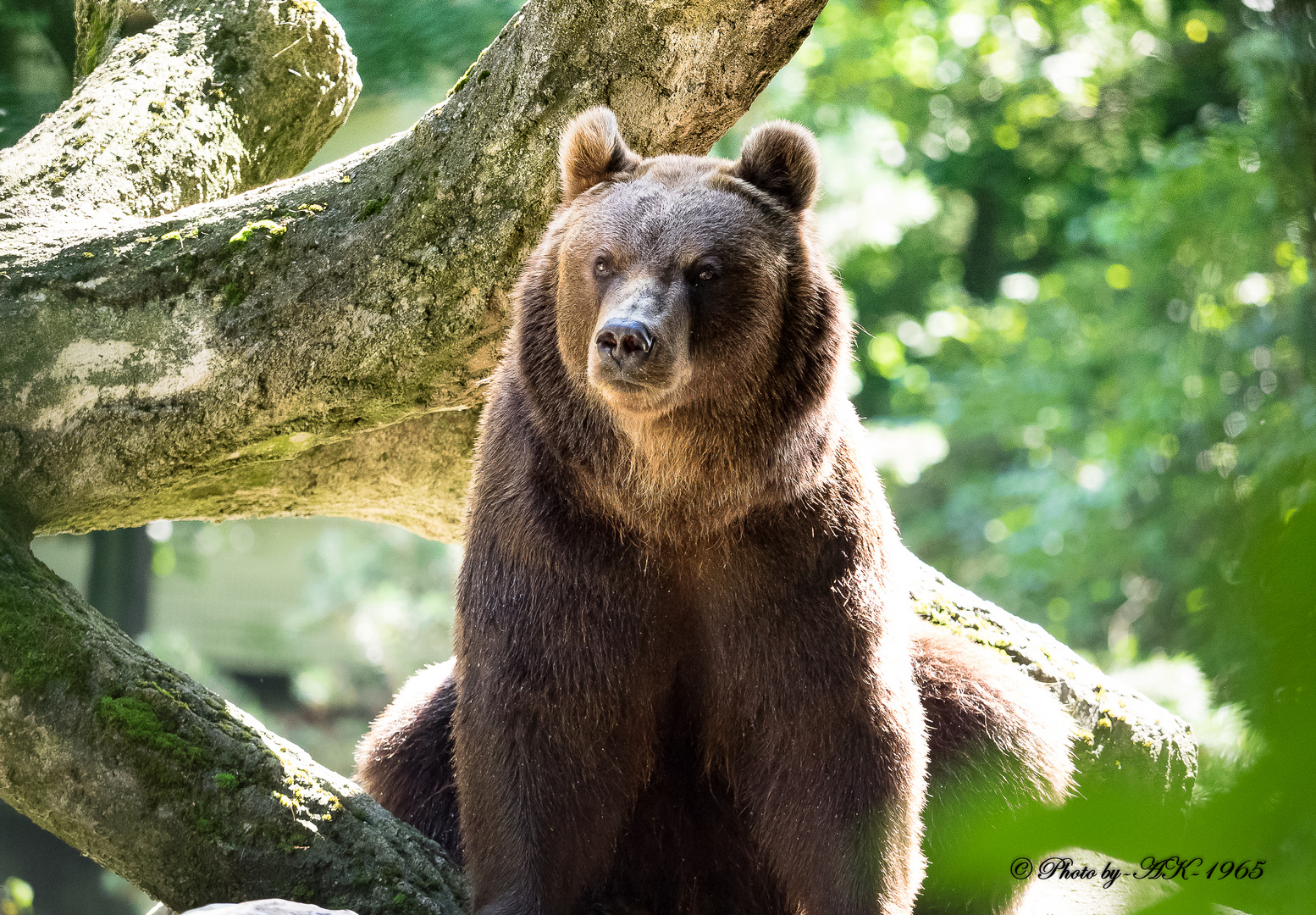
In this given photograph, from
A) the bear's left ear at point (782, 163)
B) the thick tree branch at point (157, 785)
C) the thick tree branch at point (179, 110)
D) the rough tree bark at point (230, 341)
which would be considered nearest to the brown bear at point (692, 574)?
the bear's left ear at point (782, 163)

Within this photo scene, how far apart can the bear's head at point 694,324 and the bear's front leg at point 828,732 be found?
334mm

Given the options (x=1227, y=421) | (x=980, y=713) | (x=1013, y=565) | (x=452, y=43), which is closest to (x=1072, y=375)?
(x=1013, y=565)

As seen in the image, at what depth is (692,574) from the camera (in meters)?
3.10

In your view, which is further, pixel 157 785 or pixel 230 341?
pixel 230 341

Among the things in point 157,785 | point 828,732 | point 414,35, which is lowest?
point 157,785

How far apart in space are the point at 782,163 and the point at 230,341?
6.02ft

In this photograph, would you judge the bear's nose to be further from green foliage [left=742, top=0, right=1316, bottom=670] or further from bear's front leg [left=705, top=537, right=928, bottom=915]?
green foliage [left=742, top=0, right=1316, bottom=670]

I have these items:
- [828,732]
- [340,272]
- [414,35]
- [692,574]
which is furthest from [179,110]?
[828,732]

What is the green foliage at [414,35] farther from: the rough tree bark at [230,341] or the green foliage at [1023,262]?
the green foliage at [1023,262]

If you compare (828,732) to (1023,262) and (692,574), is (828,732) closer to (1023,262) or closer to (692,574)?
(692,574)

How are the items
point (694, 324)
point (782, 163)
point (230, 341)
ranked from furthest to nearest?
point (230, 341)
point (782, 163)
point (694, 324)

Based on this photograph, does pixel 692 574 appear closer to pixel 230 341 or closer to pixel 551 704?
pixel 551 704

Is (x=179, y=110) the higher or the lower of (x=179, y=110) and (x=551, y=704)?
the higher

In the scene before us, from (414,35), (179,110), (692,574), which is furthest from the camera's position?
(414,35)
